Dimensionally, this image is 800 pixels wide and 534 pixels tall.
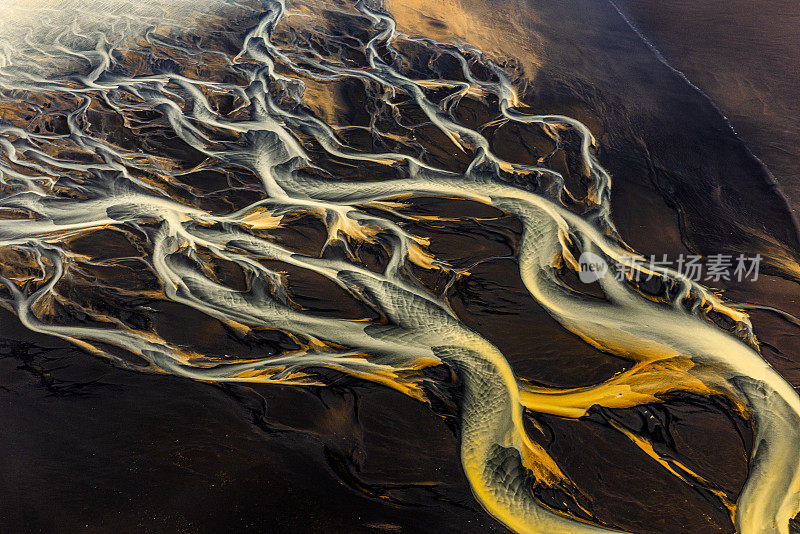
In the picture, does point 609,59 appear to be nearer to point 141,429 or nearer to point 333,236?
point 333,236

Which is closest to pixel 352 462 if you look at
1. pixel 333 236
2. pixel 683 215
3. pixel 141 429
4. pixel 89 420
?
pixel 141 429

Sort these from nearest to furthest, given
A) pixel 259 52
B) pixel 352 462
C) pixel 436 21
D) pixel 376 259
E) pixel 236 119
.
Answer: pixel 352 462 < pixel 376 259 < pixel 236 119 < pixel 259 52 < pixel 436 21

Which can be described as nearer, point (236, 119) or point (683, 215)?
point (683, 215)

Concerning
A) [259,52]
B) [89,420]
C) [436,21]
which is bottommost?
[89,420]

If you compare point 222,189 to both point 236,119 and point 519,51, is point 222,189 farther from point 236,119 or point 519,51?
point 519,51

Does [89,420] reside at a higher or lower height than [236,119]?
lower

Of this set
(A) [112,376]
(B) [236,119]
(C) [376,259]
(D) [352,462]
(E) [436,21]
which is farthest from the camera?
(E) [436,21]
